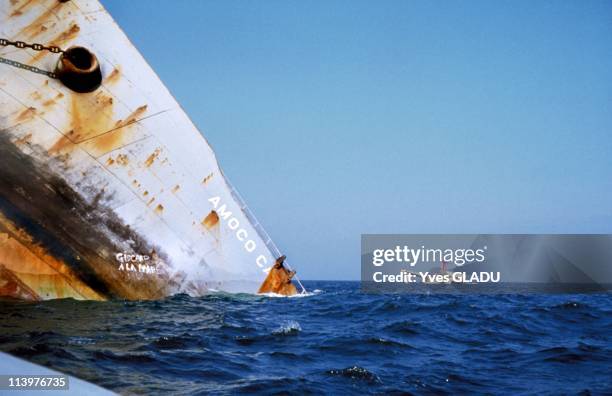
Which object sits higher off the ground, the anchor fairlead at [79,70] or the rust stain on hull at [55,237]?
the anchor fairlead at [79,70]

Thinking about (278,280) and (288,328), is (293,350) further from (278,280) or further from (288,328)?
(278,280)

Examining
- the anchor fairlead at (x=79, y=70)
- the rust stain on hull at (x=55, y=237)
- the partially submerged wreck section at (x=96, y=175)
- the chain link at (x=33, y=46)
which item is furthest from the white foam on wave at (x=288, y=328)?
the chain link at (x=33, y=46)

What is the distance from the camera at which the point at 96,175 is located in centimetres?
1031

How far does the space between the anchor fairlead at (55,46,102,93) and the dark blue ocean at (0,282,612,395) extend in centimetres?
425

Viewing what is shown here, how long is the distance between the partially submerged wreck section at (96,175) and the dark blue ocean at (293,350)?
79 centimetres

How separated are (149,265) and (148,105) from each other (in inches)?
140

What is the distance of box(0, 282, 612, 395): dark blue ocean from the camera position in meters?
5.28

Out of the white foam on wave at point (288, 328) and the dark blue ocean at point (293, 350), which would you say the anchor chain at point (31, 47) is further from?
the white foam on wave at point (288, 328)

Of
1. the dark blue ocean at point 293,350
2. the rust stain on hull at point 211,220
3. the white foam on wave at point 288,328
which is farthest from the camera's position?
the rust stain on hull at point 211,220

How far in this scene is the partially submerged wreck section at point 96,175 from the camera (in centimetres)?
958

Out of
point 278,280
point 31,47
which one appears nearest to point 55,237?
point 31,47

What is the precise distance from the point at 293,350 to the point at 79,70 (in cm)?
663

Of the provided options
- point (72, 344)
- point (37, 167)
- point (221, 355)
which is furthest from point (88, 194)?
point (221, 355)

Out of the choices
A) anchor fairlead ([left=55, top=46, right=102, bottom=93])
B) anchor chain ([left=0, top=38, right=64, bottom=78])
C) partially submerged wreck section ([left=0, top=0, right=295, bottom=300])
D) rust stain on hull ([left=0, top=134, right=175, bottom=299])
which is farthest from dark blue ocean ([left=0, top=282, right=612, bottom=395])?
anchor chain ([left=0, top=38, right=64, bottom=78])
